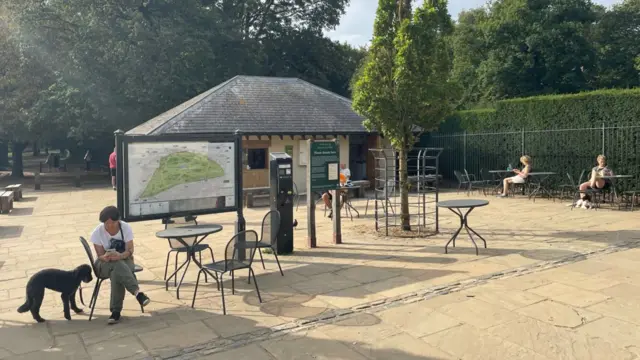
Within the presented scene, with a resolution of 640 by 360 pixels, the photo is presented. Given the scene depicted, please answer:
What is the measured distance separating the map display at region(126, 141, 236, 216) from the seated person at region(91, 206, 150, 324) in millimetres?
968

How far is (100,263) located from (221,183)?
2211mm

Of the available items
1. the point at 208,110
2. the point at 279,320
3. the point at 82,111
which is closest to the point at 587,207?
the point at 279,320

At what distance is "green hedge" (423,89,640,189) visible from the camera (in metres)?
13.6

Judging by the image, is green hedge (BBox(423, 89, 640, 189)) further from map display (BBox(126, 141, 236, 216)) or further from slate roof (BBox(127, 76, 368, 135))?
map display (BBox(126, 141, 236, 216))

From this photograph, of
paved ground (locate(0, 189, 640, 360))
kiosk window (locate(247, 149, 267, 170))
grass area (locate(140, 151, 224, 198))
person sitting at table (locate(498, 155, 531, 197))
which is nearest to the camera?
paved ground (locate(0, 189, 640, 360))

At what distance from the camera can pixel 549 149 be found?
51.6 feet

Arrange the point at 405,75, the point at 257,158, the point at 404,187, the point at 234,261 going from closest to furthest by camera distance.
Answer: the point at 234,261 < the point at 405,75 < the point at 404,187 < the point at 257,158

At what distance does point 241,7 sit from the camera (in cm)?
3425

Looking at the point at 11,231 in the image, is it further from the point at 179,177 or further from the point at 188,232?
the point at 188,232

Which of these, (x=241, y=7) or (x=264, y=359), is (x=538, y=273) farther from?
(x=241, y=7)

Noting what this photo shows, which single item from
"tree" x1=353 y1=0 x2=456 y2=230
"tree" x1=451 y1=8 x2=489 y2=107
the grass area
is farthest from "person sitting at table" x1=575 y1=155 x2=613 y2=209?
"tree" x1=451 y1=8 x2=489 y2=107

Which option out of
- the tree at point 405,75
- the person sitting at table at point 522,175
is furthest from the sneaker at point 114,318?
the person sitting at table at point 522,175

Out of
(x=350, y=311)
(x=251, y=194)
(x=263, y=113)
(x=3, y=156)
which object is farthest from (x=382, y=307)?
(x=3, y=156)

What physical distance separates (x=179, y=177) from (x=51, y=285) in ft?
7.03
